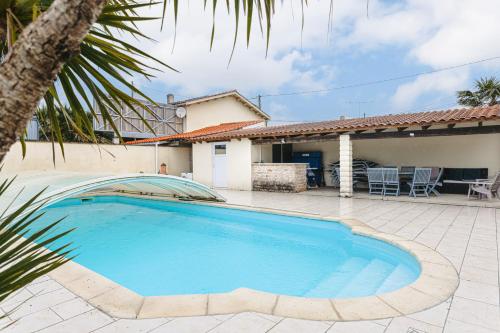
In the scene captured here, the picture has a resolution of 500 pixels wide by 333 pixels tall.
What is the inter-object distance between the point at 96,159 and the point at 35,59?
16.7 meters

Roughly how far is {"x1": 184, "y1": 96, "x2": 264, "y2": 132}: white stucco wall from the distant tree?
773 inches

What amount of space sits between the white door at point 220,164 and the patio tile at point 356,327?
509 inches

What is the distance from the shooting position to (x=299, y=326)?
2855 mm

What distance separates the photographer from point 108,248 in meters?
7.30

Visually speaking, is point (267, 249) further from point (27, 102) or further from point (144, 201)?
point (144, 201)

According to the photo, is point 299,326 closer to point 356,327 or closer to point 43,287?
point 356,327

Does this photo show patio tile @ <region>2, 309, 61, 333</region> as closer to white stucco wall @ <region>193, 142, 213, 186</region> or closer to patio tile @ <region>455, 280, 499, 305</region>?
patio tile @ <region>455, 280, 499, 305</region>

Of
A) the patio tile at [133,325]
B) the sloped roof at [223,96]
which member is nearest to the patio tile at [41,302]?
the patio tile at [133,325]

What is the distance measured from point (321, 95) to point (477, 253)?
27.0 meters

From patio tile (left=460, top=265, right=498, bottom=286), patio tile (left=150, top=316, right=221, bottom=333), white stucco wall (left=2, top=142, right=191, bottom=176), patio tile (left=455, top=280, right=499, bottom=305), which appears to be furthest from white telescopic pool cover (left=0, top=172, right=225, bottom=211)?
patio tile (left=460, top=265, right=498, bottom=286)

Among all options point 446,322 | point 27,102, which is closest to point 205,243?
point 446,322

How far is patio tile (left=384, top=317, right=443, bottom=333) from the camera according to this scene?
2.78 meters

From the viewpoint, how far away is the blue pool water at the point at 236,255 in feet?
16.6

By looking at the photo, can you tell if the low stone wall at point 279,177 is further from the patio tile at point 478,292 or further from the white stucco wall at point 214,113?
the white stucco wall at point 214,113
